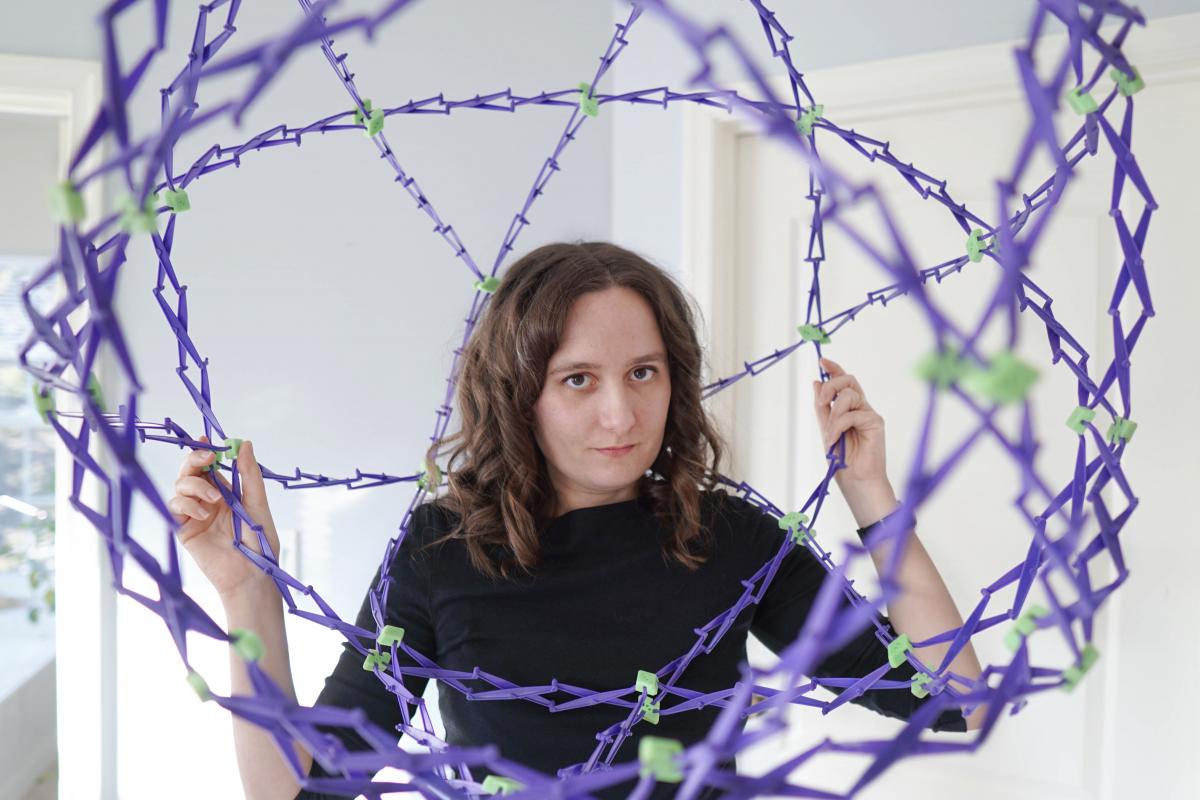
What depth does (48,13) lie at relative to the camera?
149 centimetres

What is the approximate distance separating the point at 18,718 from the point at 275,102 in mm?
1381

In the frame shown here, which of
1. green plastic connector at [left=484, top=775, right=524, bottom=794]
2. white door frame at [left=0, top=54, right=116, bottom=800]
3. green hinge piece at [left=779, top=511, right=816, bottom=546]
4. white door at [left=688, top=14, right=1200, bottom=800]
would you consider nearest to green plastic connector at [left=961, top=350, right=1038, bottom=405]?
green plastic connector at [left=484, top=775, right=524, bottom=794]

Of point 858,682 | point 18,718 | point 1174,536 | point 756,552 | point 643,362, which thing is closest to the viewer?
point 858,682

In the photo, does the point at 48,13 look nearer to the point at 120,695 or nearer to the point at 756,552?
the point at 120,695

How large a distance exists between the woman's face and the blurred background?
1.93 ft

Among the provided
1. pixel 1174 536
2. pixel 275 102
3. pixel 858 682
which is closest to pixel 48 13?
pixel 275 102

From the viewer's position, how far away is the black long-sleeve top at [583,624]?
41.1 inches

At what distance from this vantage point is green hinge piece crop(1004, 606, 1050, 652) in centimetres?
44

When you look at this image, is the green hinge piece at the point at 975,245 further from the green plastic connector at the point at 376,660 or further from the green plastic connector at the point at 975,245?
the green plastic connector at the point at 376,660

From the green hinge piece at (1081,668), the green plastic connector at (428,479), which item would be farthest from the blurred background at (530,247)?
the green hinge piece at (1081,668)

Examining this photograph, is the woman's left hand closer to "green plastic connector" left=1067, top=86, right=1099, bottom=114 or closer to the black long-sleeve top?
the black long-sleeve top

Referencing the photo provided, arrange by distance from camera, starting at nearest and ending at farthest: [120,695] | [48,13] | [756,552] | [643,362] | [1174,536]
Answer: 1. [643,362]
2. [756,552]
3. [1174,536]
4. [48,13]
5. [120,695]

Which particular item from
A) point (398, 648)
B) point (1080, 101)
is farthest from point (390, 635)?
point (1080, 101)

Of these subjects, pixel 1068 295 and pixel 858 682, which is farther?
pixel 1068 295
